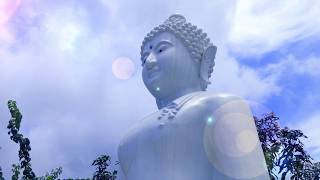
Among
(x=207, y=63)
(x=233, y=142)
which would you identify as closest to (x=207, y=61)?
(x=207, y=63)

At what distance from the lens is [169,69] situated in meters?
5.31

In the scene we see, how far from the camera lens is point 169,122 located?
15.9 ft

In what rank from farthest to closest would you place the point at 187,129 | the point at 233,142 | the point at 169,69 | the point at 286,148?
the point at 286,148, the point at 169,69, the point at 187,129, the point at 233,142

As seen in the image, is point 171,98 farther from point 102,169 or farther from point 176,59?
point 102,169

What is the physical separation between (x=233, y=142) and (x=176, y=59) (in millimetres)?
1243

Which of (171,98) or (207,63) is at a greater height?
(207,63)

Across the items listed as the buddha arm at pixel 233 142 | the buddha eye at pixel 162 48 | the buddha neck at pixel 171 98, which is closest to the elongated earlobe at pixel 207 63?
the buddha neck at pixel 171 98

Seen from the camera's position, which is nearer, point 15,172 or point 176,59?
point 176,59

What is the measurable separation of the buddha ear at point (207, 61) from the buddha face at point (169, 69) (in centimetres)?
6

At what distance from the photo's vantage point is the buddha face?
210 inches

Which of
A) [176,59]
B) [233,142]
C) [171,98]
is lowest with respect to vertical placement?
[233,142]

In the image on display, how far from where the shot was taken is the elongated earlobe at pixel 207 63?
5465 millimetres

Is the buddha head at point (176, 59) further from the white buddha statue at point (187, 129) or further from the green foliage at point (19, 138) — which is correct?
the green foliage at point (19, 138)

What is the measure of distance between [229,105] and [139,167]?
1.09m
